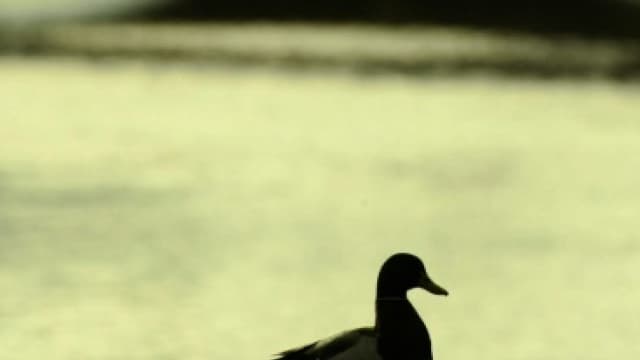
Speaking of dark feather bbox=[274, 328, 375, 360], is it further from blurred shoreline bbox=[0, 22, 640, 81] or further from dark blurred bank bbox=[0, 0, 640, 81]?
dark blurred bank bbox=[0, 0, 640, 81]

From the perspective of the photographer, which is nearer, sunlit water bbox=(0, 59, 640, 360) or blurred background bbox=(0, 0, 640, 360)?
sunlit water bbox=(0, 59, 640, 360)

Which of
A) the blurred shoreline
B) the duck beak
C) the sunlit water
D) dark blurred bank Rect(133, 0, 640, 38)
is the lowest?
the duck beak

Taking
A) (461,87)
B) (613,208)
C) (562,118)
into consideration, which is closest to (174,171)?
(613,208)

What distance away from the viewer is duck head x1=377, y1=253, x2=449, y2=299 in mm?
8234

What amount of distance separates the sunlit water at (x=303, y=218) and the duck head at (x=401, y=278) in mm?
915

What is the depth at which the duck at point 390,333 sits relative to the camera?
25.5 ft

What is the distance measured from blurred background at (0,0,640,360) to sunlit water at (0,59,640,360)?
0.09 feet

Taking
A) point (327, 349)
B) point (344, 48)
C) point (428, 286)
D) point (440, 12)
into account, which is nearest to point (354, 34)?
point (440, 12)

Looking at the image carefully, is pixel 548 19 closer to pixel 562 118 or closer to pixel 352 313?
pixel 562 118

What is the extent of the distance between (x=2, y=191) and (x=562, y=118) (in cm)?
904

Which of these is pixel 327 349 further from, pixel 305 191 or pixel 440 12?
pixel 440 12

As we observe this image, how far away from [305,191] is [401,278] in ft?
25.7

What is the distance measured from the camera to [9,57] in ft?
106

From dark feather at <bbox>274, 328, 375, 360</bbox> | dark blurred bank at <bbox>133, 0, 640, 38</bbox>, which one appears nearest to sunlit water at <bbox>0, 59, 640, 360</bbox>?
dark feather at <bbox>274, 328, 375, 360</bbox>
